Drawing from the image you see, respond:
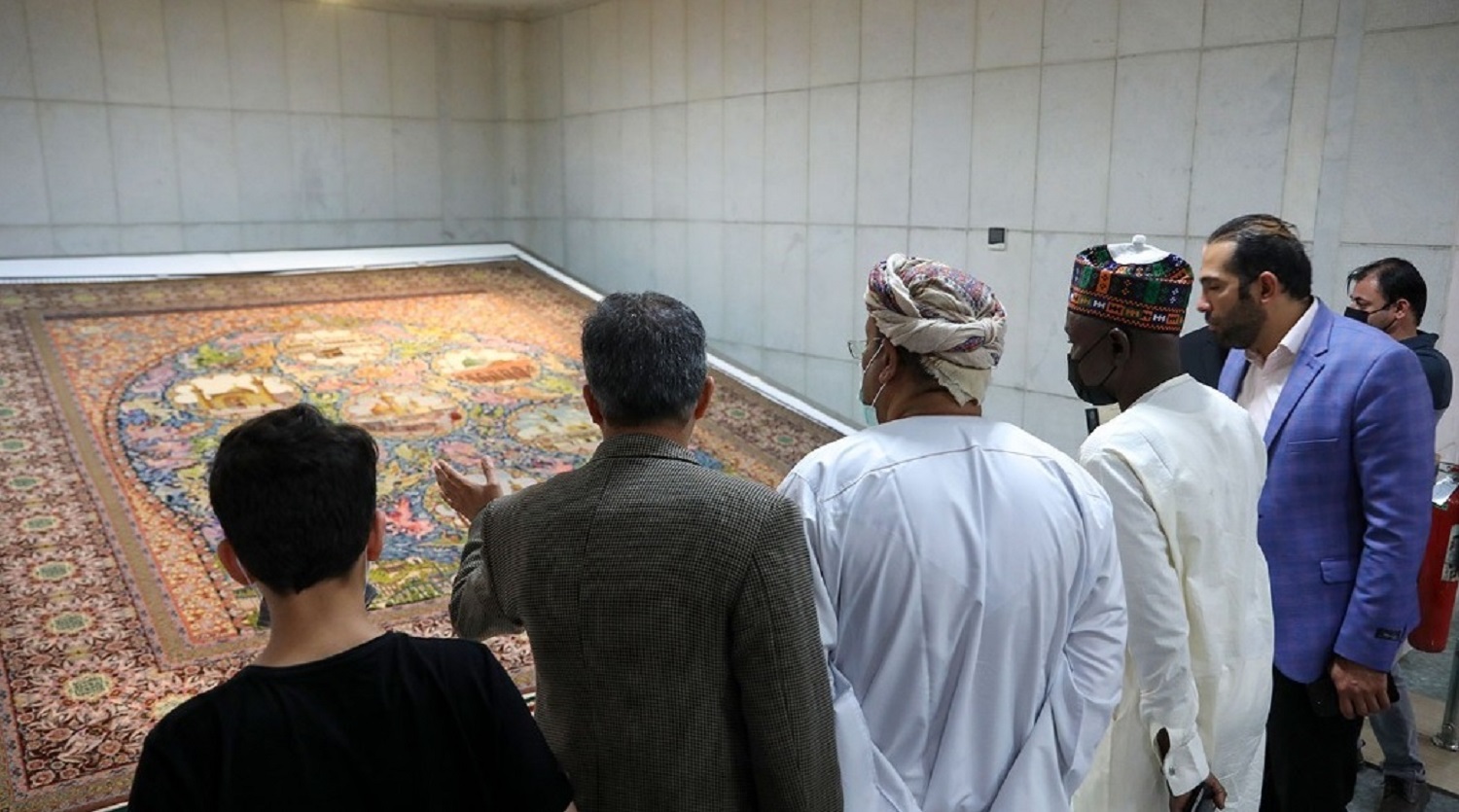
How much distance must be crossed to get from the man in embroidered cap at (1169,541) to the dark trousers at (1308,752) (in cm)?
41

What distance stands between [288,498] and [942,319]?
0.97 m

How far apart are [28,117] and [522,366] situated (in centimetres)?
537

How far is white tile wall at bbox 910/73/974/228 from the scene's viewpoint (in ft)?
23.3

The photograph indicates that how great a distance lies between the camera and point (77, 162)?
9391 mm

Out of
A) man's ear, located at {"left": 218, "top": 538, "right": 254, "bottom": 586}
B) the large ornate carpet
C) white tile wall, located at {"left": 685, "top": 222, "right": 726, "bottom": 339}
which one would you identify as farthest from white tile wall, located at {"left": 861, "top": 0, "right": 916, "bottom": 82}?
man's ear, located at {"left": 218, "top": 538, "right": 254, "bottom": 586}

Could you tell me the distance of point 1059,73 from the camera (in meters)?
6.45

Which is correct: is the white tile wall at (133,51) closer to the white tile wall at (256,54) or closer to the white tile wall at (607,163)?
the white tile wall at (256,54)

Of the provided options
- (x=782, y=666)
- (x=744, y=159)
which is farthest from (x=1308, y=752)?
(x=744, y=159)

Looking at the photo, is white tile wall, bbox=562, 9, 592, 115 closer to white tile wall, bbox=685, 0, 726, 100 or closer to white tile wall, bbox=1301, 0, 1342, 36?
white tile wall, bbox=685, 0, 726, 100

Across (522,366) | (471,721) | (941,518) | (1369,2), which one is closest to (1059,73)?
(1369,2)

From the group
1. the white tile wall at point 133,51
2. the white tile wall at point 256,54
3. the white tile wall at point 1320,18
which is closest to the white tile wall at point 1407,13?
the white tile wall at point 1320,18

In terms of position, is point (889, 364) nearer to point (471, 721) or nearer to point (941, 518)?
point (941, 518)

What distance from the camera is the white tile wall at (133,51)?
30.7 ft

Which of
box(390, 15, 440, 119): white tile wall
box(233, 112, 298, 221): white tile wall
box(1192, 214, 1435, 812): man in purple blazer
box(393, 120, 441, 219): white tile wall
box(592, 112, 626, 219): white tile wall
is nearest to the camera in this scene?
box(1192, 214, 1435, 812): man in purple blazer
